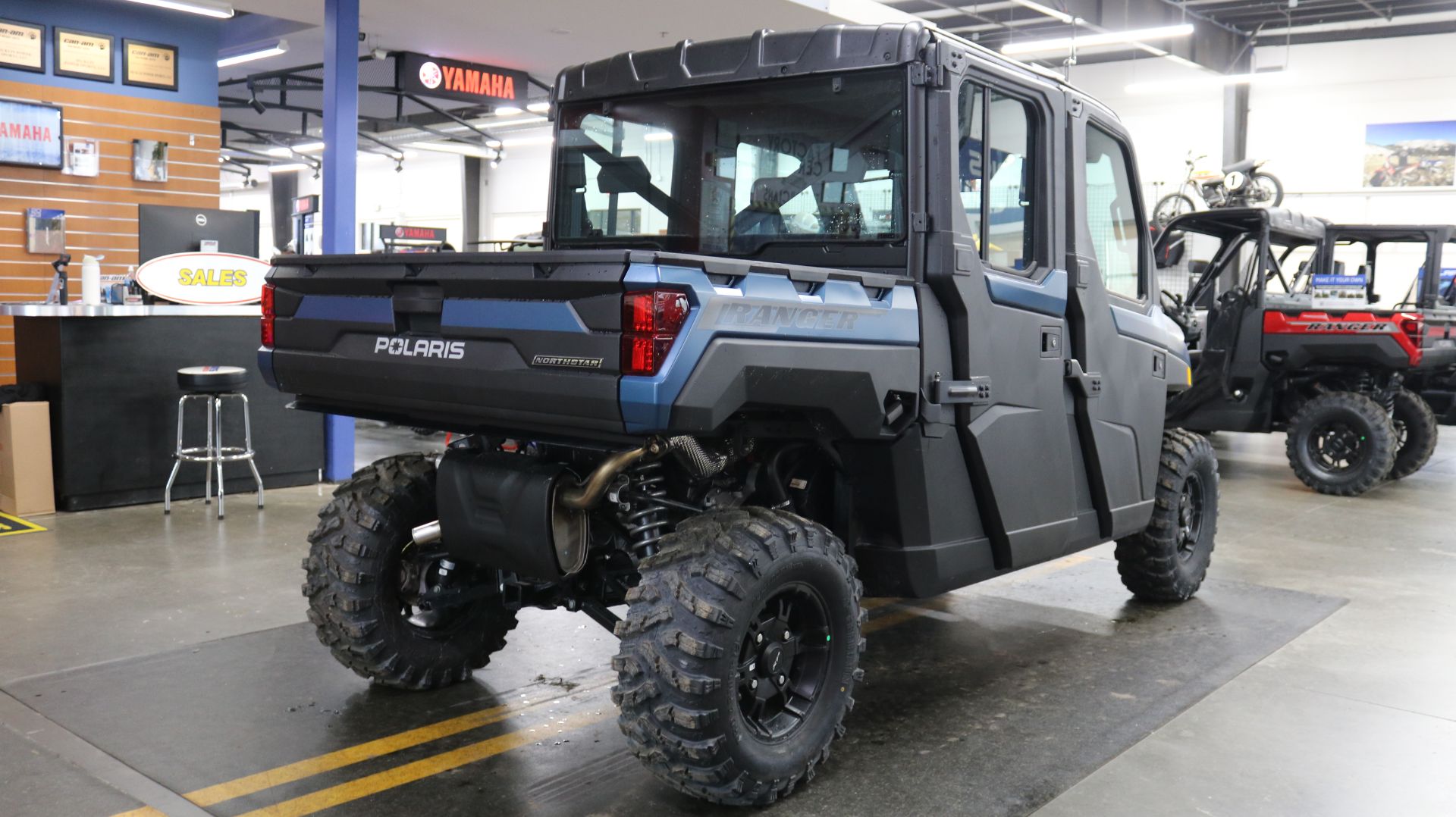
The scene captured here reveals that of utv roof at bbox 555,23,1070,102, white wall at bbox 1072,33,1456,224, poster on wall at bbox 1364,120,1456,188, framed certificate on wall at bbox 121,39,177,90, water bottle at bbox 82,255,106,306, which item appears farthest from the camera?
white wall at bbox 1072,33,1456,224

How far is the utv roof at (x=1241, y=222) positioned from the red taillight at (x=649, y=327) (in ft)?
21.7

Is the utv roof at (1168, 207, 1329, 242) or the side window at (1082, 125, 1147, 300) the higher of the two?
the utv roof at (1168, 207, 1329, 242)

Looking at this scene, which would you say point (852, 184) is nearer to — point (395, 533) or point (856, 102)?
point (856, 102)

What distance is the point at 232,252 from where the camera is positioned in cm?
830

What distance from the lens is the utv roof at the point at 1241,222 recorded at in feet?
28.4

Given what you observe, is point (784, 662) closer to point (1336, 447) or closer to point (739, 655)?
point (739, 655)

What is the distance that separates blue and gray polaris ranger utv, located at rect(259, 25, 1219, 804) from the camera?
299 centimetres

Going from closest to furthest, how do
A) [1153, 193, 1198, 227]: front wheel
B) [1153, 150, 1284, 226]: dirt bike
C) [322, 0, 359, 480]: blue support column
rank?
1. [322, 0, 359, 480]: blue support column
2. [1153, 150, 1284, 226]: dirt bike
3. [1153, 193, 1198, 227]: front wheel

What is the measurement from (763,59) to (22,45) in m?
8.90

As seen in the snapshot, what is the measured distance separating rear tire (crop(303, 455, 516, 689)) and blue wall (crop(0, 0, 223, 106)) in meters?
8.32

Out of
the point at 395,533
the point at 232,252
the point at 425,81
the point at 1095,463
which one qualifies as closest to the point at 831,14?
the point at 425,81

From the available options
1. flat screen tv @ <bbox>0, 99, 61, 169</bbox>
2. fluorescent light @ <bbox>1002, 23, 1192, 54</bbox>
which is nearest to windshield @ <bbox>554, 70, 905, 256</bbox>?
flat screen tv @ <bbox>0, 99, 61, 169</bbox>

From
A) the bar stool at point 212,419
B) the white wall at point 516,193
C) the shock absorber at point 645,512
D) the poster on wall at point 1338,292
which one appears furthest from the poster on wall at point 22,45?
the white wall at point 516,193

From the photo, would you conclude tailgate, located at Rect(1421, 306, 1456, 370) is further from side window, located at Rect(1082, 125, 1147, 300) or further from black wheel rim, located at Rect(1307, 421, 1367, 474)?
side window, located at Rect(1082, 125, 1147, 300)
